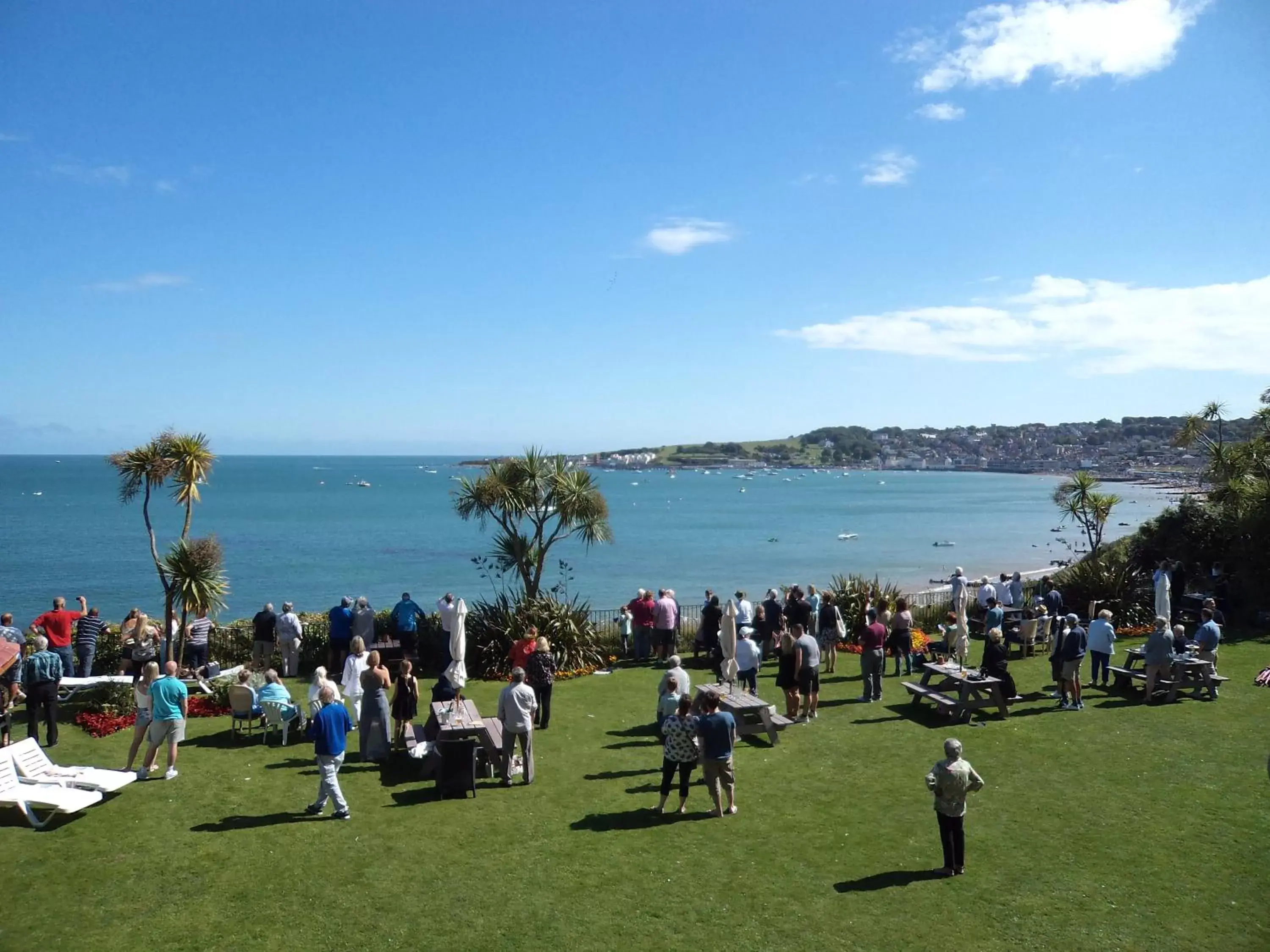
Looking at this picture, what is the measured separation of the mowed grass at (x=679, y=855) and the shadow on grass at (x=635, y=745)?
50 millimetres

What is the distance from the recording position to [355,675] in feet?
39.7

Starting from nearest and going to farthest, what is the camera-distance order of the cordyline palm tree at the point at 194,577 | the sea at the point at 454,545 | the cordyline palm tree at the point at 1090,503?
1. the cordyline palm tree at the point at 194,577
2. the cordyline palm tree at the point at 1090,503
3. the sea at the point at 454,545

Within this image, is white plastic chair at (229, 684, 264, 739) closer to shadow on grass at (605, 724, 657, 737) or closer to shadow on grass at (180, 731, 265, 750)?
shadow on grass at (180, 731, 265, 750)

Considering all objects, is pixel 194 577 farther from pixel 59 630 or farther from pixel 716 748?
pixel 716 748

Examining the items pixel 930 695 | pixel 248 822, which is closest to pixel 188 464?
pixel 248 822

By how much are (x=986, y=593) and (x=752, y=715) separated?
9.89 metres

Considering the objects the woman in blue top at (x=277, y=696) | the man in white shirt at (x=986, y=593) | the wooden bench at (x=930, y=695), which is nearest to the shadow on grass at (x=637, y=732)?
the wooden bench at (x=930, y=695)

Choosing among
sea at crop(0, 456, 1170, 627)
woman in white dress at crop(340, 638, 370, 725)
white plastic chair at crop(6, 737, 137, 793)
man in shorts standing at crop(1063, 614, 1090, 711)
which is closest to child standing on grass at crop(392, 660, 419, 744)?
woman in white dress at crop(340, 638, 370, 725)

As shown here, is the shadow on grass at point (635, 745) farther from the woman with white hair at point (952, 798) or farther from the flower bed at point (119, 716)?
the flower bed at point (119, 716)

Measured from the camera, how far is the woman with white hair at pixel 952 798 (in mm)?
7461

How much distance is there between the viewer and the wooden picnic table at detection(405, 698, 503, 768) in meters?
10.1

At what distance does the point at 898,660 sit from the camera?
15.9 meters

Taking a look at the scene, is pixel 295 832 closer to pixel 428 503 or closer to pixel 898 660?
pixel 898 660

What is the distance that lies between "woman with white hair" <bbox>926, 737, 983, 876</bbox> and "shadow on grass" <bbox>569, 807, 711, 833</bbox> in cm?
252
